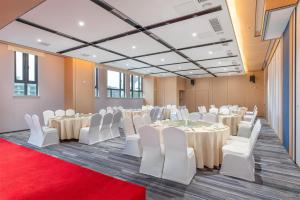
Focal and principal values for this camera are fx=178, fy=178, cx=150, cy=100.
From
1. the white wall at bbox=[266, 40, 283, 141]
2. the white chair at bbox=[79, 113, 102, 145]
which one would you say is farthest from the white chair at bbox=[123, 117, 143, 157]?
the white wall at bbox=[266, 40, 283, 141]

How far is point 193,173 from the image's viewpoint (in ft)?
10.6

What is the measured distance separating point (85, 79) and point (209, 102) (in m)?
11.6

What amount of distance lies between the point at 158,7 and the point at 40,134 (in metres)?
4.79

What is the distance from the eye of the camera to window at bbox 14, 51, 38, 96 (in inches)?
301

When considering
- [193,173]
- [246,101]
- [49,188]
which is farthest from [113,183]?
[246,101]

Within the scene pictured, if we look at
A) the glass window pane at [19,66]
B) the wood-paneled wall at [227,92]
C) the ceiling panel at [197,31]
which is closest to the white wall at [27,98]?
the glass window pane at [19,66]

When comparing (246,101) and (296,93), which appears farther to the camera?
(246,101)

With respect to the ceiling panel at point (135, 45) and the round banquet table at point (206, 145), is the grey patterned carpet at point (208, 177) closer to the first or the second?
the round banquet table at point (206, 145)

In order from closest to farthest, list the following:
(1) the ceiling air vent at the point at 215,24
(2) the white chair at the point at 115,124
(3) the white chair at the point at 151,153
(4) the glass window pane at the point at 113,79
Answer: (3) the white chair at the point at 151,153
(1) the ceiling air vent at the point at 215,24
(2) the white chair at the point at 115,124
(4) the glass window pane at the point at 113,79

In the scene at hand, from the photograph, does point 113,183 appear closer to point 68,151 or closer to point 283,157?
point 68,151

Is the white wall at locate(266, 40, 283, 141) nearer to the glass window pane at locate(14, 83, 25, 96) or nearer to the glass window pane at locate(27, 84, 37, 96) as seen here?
the glass window pane at locate(27, 84, 37, 96)

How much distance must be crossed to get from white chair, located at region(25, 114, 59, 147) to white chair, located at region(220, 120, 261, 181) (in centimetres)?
481

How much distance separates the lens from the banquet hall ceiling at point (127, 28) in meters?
3.92

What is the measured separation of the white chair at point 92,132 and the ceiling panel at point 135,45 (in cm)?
269
